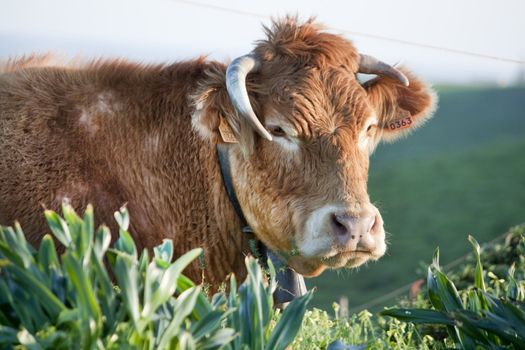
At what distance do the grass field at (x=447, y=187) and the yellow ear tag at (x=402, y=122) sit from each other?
7725 mm

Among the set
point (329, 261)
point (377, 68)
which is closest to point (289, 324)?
point (329, 261)

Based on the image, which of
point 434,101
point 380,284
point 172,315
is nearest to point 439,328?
Result: point 434,101

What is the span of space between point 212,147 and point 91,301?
2385mm

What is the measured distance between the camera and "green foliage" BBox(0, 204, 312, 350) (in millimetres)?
3326

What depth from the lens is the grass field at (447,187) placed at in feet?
65.5

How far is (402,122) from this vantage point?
616cm

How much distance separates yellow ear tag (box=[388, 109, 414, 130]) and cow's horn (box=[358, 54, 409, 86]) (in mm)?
355

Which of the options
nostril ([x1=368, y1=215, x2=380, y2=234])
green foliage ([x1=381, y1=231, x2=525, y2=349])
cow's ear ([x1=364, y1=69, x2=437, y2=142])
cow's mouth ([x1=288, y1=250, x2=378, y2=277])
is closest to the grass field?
cow's ear ([x1=364, y1=69, x2=437, y2=142])

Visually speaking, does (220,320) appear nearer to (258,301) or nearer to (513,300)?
(258,301)

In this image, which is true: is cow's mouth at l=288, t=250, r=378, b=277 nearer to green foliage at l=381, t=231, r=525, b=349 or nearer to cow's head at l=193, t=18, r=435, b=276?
cow's head at l=193, t=18, r=435, b=276

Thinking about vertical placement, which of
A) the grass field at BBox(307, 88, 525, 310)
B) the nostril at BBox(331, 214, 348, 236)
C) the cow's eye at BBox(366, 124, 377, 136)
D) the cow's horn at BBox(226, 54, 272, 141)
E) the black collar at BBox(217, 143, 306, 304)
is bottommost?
the grass field at BBox(307, 88, 525, 310)

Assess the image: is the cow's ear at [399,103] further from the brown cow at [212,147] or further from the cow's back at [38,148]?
the cow's back at [38,148]

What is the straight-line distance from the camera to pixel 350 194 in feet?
16.6

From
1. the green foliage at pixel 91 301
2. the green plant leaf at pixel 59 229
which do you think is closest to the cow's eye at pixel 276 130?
the green foliage at pixel 91 301
